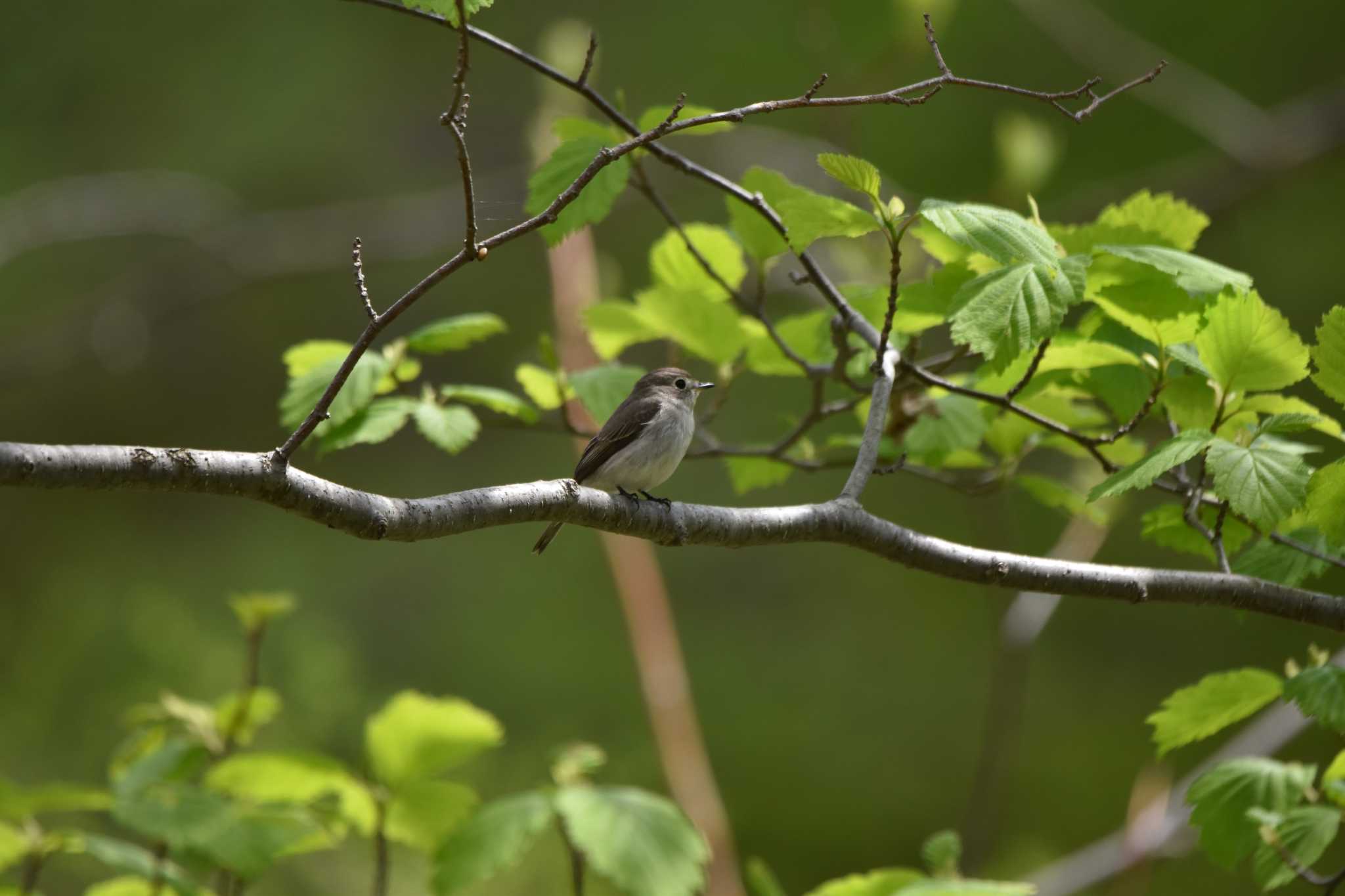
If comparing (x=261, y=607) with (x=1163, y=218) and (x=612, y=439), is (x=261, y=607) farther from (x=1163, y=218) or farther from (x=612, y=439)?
(x=1163, y=218)

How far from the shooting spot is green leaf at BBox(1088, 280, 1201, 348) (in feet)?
4.92

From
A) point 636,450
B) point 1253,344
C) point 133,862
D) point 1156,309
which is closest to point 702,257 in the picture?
point 636,450

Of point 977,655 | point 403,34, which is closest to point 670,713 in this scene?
point 977,655

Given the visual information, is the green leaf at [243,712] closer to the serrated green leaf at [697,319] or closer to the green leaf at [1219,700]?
the serrated green leaf at [697,319]

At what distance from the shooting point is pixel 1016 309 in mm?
1380

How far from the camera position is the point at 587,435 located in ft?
6.28

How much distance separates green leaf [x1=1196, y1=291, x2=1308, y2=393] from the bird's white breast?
1.12m

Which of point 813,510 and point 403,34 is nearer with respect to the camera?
point 813,510

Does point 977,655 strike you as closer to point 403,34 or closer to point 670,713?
point 670,713

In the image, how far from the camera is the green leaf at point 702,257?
2031mm

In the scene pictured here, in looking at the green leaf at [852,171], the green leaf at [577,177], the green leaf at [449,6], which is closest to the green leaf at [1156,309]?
the green leaf at [852,171]

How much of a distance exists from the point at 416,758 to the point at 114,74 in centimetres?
473

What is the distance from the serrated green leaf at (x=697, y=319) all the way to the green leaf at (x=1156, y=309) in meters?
0.60

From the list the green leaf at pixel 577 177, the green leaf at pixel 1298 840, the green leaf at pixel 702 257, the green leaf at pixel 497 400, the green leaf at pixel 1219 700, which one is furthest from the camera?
the green leaf at pixel 702 257
